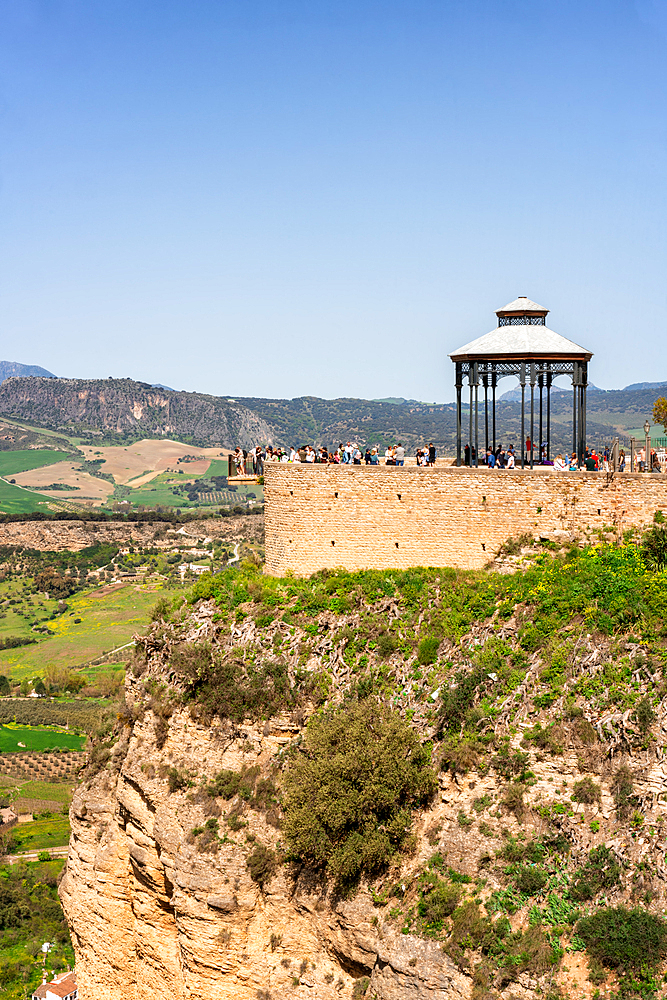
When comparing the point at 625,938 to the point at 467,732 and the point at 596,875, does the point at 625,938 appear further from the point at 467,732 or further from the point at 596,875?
the point at 467,732

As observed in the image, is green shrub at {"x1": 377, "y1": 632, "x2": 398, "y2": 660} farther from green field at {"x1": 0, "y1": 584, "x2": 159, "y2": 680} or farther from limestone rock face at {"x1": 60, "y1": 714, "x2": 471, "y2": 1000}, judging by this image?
green field at {"x1": 0, "y1": 584, "x2": 159, "y2": 680}

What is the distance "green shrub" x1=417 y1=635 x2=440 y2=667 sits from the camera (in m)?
22.7

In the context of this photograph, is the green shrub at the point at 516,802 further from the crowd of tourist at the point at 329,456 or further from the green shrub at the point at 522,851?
the crowd of tourist at the point at 329,456

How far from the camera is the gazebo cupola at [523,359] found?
86.4 ft

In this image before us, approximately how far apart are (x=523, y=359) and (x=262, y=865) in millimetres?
15037

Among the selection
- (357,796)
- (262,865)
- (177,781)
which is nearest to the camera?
(357,796)

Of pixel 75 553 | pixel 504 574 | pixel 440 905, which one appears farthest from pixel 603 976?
pixel 75 553

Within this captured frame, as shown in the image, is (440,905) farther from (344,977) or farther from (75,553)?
(75,553)

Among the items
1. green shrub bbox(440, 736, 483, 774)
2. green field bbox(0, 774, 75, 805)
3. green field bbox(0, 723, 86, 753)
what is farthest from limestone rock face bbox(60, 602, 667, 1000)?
green field bbox(0, 723, 86, 753)

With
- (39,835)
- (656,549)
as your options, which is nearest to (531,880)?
(656,549)

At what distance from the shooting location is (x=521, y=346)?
26531mm

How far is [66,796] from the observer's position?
8200cm

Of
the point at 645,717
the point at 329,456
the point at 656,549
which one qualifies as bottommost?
the point at 645,717

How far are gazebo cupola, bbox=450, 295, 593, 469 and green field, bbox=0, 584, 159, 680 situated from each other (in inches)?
3201
